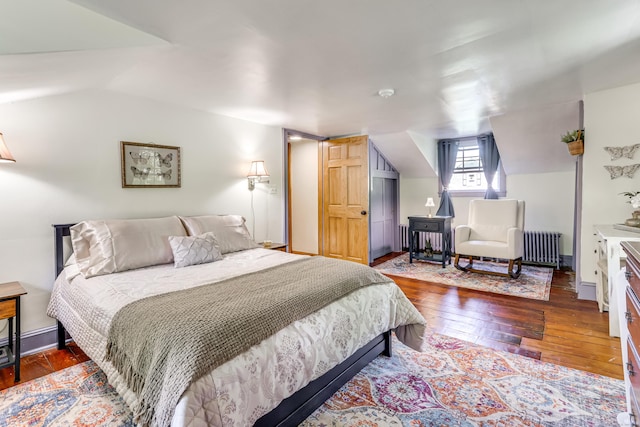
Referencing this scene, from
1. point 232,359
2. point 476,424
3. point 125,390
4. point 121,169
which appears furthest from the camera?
point 121,169

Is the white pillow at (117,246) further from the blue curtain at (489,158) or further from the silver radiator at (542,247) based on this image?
the silver radiator at (542,247)

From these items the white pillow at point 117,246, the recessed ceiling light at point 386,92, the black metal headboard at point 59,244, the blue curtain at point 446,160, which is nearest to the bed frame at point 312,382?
the black metal headboard at point 59,244

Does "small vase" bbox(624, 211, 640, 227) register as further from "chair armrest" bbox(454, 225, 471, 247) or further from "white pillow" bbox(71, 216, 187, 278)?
"white pillow" bbox(71, 216, 187, 278)

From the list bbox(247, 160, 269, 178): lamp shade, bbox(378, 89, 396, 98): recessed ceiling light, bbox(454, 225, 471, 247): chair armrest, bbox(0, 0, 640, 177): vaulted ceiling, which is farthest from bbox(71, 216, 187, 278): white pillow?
bbox(454, 225, 471, 247): chair armrest

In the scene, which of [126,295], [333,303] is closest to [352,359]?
[333,303]

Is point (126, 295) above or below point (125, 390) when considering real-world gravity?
above

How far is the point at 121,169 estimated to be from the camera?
290 centimetres

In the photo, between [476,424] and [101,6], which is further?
[476,424]

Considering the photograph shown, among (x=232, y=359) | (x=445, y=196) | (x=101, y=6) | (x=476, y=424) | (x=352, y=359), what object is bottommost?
(x=476, y=424)

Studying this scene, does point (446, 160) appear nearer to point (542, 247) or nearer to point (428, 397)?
point (542, 247)

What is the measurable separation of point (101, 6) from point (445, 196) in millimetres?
5167

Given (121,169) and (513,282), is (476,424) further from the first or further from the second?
(121,169)

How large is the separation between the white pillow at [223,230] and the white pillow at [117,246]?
13.5 inches

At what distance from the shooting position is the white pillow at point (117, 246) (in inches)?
92.1
